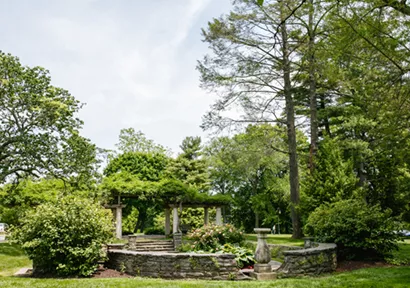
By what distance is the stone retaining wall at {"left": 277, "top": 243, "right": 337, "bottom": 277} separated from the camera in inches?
314

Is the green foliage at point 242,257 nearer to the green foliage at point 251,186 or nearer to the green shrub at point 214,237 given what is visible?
the green shrub at point 214,237

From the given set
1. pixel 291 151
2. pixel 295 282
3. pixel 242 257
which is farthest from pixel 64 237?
pixel 291 151

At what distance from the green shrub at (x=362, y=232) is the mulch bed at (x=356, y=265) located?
31cm

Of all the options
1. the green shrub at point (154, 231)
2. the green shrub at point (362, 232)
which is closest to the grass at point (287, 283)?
the green shrub at point (362, 232)

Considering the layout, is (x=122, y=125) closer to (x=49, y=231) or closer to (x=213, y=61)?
(x=213, y=61)

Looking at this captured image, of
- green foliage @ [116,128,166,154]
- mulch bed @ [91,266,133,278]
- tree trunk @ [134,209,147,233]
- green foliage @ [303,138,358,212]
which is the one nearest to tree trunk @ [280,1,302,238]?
green foliage @ [303,138,358,212]

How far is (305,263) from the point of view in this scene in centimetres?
809

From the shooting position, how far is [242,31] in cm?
1698

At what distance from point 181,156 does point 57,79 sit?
694 inches

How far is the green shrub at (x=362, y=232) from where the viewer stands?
936cm

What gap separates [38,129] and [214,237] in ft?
31.7

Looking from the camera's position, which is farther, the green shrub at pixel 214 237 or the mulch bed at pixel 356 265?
the green shrub at pixel 214 237

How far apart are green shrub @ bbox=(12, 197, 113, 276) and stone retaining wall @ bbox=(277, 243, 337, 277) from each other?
15.6 feet

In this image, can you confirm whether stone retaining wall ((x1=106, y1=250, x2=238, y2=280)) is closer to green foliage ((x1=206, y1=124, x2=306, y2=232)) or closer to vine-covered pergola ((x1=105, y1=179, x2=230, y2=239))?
vine-covered pergola ((x1=105, y1=179, x2=230, y2=239))
